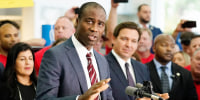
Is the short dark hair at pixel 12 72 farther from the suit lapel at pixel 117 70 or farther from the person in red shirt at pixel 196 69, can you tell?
the person in red shirt at pixel 196 69

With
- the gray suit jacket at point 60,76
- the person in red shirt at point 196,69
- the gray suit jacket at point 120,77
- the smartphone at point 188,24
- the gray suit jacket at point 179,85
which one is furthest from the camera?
the smartphone at point 188,24

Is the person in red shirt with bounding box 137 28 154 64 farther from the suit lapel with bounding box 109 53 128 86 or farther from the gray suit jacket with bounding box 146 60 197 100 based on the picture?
the suit lapel with bounding box 109 53 128 86

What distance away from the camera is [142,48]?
177 inches

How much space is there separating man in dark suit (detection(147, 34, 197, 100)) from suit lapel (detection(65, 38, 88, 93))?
1.63 meters

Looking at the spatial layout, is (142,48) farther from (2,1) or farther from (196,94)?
(2,1)

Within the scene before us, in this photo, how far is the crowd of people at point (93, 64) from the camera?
199 cm

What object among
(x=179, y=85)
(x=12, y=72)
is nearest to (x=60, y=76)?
(x=12, y=72)

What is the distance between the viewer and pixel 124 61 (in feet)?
10.2

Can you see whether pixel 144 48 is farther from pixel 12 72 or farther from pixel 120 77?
pixel 12 72

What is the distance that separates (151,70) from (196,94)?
20.5 inches

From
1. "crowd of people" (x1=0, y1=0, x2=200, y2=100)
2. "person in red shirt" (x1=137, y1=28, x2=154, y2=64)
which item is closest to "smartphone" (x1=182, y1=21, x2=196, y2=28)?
"crowd of people" (x1=0, y1=0, x2=200, y2=100)

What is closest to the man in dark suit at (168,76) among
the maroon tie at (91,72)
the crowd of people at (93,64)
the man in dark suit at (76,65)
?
the crowd of people at (93,64)

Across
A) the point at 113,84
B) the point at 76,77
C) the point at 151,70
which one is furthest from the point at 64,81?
the point at 151,70

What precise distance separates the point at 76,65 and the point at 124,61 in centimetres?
111
